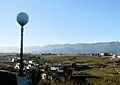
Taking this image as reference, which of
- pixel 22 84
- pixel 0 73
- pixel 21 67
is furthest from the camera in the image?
pixel 21 67

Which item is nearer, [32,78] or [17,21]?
[17,21]

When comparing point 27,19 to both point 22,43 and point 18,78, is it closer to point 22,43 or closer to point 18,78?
point 22,43

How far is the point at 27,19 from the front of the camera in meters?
10.5

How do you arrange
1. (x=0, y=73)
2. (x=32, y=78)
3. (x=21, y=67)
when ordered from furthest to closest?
1. (x=32, y=78)
2. (x=21, y=67)
3. (x=0, y=73)

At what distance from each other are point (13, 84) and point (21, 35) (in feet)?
7.24

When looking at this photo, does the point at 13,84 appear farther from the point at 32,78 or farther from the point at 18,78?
the point at 32,78

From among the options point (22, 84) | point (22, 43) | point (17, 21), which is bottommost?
point (22, 84)

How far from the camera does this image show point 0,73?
834 cm

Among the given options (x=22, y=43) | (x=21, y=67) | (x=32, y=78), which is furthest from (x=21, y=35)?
(x=32, y=78)

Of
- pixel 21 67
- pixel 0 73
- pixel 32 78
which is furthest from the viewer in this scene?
pixel 32 78

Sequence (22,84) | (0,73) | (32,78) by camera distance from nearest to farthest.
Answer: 1. (0,73)
2. (22,84)
3. (32,78)

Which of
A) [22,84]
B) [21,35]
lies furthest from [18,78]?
[21,35]

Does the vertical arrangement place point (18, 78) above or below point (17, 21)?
below

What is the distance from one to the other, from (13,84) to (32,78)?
2744mm
